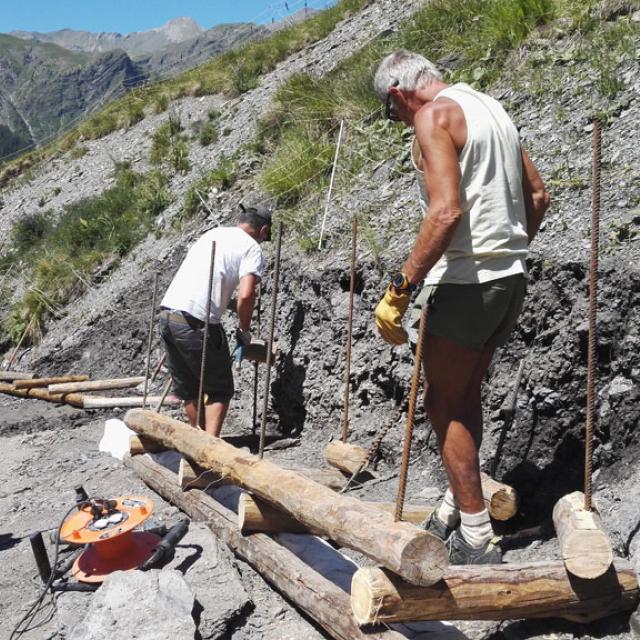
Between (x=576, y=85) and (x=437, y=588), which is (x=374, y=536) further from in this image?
(x=576, y=85)

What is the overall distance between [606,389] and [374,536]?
183 cm

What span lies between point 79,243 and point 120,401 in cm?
583

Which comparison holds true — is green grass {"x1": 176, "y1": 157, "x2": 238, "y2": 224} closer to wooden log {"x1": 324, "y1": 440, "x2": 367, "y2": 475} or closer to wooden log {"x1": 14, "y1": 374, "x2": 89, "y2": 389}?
wooden log {"x1": 14, "y1": 374, "x2": 89, "y2": 389}

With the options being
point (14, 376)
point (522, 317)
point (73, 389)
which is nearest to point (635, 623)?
point (522, 317)

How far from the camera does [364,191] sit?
745 centimetres

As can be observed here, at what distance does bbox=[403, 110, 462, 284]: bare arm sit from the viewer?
2.98 metres

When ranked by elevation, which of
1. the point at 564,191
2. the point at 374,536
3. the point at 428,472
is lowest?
the point at 428,472

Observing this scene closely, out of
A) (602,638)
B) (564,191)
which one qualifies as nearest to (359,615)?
(602,638)

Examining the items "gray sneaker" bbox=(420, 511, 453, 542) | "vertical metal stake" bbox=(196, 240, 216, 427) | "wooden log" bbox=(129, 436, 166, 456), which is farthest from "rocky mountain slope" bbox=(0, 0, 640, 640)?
"wooden log" bbox=(129, 436, 166, 456)

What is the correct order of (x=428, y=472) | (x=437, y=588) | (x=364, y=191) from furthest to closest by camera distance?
1. (x=364, y=191)
2. (x=428, y=472)
3. (x=437, y=588)

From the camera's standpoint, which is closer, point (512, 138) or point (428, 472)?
point (512, 138)

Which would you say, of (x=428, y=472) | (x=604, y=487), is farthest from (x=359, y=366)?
(x=604, y=487)

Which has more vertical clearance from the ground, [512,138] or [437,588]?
[512,138]

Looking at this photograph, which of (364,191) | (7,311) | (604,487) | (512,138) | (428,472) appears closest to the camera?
(512,138)
